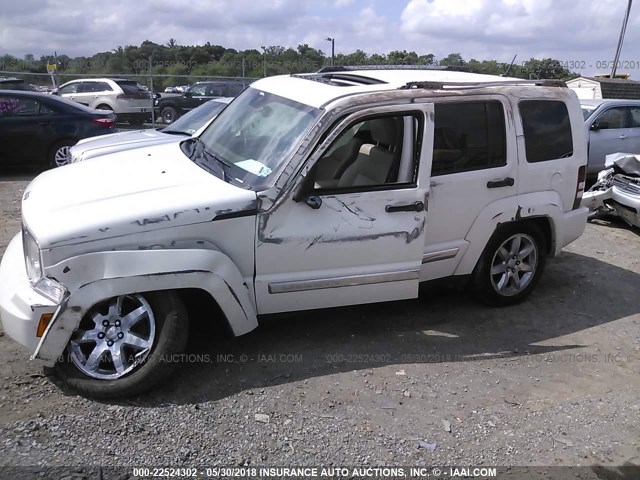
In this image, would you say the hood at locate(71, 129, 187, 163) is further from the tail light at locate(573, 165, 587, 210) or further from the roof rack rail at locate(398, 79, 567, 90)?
the tail light at locate(573, 165, 587, 210)

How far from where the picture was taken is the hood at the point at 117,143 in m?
6.93

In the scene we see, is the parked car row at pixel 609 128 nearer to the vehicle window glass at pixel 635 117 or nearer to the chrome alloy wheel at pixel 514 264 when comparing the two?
the vehicle window glass at pixel 635 117

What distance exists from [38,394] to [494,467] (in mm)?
2684

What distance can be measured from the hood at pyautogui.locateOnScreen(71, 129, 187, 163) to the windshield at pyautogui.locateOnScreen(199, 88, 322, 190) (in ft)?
7.47

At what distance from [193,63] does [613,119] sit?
22026mm

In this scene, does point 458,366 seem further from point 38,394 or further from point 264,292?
point 38,394

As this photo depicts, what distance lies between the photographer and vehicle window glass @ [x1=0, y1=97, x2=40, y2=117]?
33.8 ft

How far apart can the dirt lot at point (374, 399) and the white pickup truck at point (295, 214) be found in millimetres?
308

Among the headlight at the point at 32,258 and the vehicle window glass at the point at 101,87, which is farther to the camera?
the vehicle window glass at the point at 101,87

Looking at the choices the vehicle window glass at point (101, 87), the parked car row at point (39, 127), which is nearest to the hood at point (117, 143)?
the parked car row at point (39, 127)

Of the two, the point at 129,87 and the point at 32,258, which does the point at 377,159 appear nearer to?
the point at 32,258

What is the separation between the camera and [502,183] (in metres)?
4.62

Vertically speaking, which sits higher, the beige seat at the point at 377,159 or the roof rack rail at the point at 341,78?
the roof rack rail at the point at 341,78

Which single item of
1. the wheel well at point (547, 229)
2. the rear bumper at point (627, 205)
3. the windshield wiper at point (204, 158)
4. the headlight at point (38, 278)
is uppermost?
the windshield wiper at point (204, 158)
